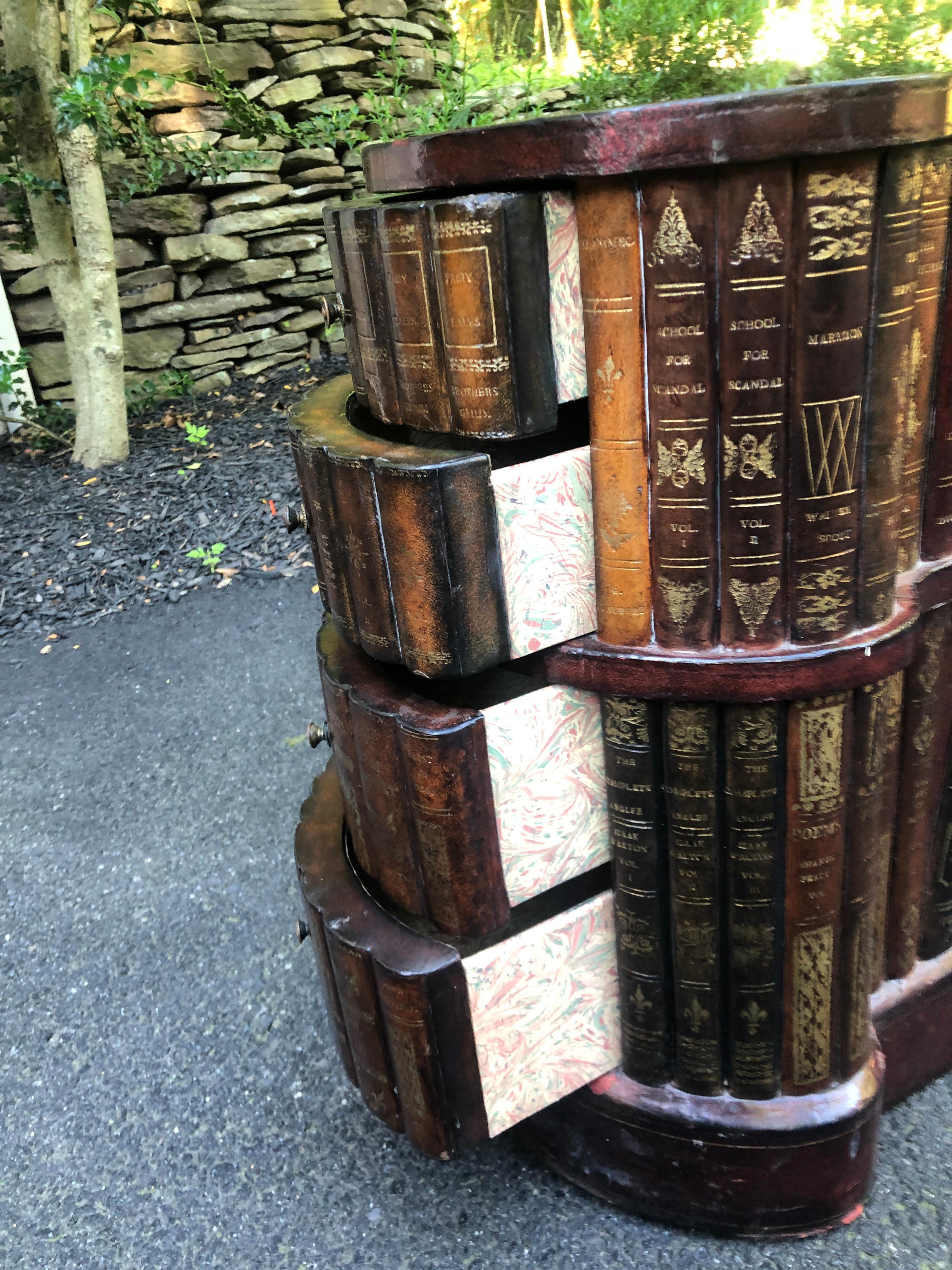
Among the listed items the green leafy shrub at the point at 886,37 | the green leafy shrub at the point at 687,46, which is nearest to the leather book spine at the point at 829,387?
the green leafy shrub at the point at 687,46

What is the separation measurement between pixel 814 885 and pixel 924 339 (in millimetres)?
563

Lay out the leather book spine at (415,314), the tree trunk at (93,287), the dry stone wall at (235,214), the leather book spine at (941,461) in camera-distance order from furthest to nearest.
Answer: the dry stone wall at (235,214)
the tree trunk at (93,287)
the leather book spine at (941,461)
the leather book spine at (415,314)

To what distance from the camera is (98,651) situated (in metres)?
3.03

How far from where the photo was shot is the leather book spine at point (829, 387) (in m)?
0.74

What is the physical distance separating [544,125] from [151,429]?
4.20 meters

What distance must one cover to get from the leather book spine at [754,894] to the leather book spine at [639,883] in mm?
72

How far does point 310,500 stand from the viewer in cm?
103

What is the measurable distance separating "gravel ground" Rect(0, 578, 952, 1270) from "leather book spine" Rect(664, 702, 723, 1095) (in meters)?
0.28

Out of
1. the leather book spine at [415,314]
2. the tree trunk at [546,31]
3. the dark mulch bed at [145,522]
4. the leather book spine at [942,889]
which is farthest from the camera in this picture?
the tree trunk at [546,31]

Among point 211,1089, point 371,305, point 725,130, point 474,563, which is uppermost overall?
point 725,130

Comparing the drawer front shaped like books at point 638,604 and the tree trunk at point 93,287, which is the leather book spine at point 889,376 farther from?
the tree trunk at point 93,287

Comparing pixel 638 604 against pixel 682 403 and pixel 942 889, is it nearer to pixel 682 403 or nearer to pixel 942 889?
pixel 682 403

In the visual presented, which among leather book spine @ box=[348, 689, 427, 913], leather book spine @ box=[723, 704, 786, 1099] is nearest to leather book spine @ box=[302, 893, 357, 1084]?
leather book spine @ box=[348, 689, 427, 913]

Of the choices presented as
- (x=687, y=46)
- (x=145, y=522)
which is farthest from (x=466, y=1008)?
(x=145, y=522)
